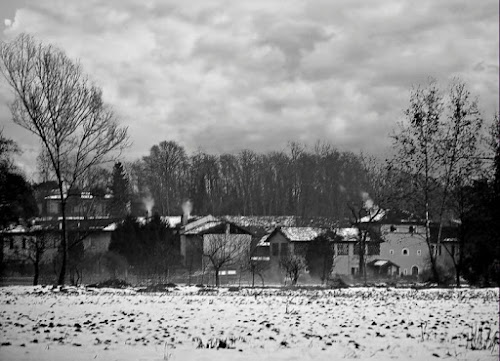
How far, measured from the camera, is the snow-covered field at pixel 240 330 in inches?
389

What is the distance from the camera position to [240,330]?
40.1 feet

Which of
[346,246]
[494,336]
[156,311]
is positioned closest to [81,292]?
[156,311]

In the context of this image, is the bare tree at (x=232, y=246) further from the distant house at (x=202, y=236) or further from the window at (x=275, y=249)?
the window at (x=275, y=249)

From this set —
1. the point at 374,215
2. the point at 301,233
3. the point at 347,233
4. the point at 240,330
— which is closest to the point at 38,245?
the point at 374,215

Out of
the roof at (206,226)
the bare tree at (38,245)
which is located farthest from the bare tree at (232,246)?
the bare tree at (38,245)

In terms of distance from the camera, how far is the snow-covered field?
988cm

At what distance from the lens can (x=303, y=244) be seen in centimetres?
6088

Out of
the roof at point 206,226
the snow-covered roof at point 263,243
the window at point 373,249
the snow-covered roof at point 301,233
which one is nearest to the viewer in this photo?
the roof at point 206,226

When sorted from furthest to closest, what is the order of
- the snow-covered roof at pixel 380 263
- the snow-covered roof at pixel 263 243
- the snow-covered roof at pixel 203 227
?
the snow-covered roof at pixel 380 263
the snow-covered roof at pixel 263 243
the snow-covered roof at pixel 203 227

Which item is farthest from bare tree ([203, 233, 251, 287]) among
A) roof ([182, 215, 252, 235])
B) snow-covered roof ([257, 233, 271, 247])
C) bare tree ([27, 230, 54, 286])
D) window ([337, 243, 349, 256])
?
bare tree ([27, 230, 54, 286])

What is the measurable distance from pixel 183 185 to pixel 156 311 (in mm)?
62201

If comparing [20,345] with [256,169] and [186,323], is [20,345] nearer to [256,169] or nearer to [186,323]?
[186,323]

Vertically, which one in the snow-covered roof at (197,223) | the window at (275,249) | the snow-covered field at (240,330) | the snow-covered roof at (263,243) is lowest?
the snow-covered field at (240,330)

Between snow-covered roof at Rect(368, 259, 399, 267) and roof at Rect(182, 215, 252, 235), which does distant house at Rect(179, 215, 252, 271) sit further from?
snow-covered roof at Rect(368, 259, 399, 267)
